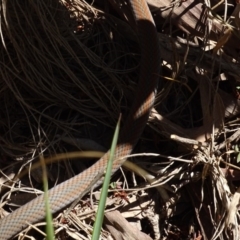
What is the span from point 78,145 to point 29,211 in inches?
17.1

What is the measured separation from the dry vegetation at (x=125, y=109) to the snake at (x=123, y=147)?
0.09 m

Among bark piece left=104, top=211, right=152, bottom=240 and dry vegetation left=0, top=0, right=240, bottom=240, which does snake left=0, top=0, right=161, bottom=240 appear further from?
bark piece left=104, top=211, right=152, bottom=240

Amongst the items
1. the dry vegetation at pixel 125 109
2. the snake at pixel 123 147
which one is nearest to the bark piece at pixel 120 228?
the dry vegetation at pixel 125 109

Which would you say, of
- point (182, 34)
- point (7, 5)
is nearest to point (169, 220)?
point (182, 34)

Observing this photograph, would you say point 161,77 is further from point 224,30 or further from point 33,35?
point 33,35

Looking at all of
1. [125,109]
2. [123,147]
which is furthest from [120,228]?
[125,109]

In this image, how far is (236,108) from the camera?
2590mm

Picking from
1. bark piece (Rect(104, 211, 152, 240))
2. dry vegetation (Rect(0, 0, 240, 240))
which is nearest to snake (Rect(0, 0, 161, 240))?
dry vegetation (Rect(0, 0, 240, 240))

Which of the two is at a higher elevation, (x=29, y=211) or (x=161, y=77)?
(x=161, y=77)

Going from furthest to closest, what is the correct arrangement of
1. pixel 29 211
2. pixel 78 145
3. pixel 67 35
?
1. pixel 67 35
2. pixel 78 145
3. pixel 29 211

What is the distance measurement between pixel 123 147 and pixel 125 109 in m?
0.27

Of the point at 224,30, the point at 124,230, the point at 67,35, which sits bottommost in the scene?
the point at 124,230

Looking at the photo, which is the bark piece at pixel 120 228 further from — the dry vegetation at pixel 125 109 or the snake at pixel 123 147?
the snake at pixel 123 147

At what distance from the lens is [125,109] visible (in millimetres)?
Answer: 2754
